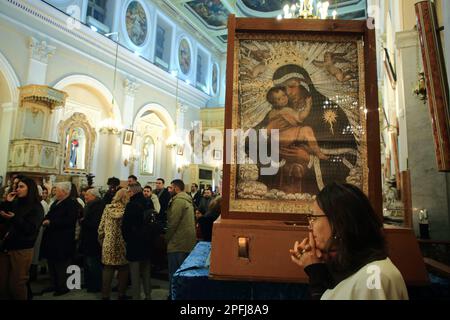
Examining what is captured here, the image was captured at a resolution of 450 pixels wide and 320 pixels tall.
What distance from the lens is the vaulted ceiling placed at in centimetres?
1438

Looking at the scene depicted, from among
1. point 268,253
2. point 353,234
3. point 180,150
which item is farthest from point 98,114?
point 353,234

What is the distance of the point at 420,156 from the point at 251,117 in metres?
2.42

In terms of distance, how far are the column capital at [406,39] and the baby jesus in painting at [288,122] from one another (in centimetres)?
242

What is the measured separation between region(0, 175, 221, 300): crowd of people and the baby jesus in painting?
235 centimetres

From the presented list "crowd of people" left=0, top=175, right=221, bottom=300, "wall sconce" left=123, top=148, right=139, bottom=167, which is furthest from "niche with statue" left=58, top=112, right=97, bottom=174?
"crowd of people" left=0, top=175, right=221, bottom=300

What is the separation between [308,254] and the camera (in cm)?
116

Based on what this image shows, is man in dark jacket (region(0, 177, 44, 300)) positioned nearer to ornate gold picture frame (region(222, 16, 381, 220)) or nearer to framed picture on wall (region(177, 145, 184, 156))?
ornate gold picture frame (region(222, 16, 381, 220))

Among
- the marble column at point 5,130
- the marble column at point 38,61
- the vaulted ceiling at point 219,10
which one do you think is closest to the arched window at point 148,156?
the marble column at point 38,61

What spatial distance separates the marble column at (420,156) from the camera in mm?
3086

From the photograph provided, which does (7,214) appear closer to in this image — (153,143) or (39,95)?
(39,95)

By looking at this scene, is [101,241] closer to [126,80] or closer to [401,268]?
[401,268]

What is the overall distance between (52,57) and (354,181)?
35.0 feet

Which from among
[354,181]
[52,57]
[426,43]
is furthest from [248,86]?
[52,57]

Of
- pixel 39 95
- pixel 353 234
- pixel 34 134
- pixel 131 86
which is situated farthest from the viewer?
pixel 131 86
